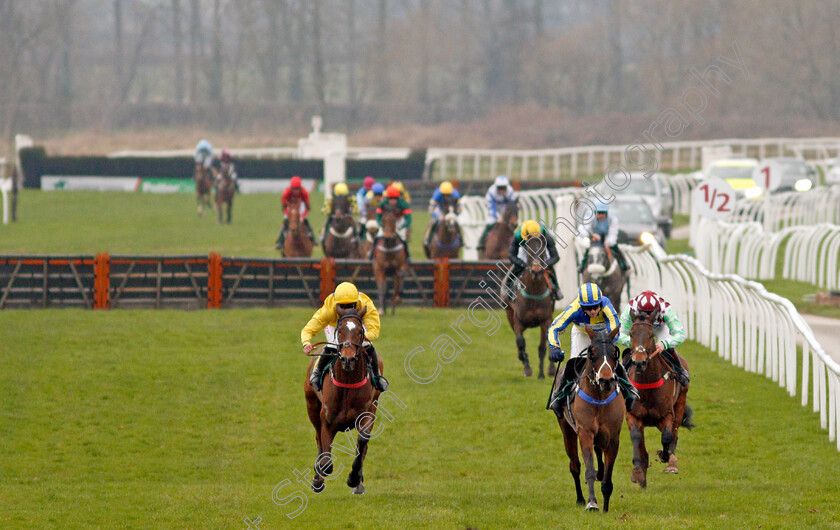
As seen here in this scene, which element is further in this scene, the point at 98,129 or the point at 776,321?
the point at 98,129

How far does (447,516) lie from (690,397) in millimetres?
5361

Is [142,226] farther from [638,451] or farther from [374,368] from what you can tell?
[638,451]

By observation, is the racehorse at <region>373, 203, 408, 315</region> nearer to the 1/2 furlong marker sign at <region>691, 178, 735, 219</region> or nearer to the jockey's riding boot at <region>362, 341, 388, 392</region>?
the 1/2 furlong marker sign at <region>691, 178, 735, 219</region>

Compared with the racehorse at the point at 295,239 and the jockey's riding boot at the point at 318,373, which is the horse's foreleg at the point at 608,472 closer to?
the jockey's riding boot at the point at 318,373

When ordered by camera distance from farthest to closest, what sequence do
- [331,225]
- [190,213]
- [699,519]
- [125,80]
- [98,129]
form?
[125,80] < [98,129] < [190,213] < [331,225] < [699,519]

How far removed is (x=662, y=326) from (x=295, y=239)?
1273 cm

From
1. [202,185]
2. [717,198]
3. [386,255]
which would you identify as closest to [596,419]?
[386,255]

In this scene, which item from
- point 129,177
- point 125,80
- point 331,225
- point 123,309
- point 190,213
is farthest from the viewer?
point 125,80

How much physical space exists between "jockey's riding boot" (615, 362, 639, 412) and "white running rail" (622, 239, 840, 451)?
251cm

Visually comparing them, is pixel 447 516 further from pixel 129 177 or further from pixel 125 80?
pixel 125 80

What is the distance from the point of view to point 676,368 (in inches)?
399

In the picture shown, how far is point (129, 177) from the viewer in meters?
41.8

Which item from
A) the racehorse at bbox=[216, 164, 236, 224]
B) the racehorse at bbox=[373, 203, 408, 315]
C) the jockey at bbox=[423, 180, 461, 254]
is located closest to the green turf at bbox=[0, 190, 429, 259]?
the racehorse at bbox=[216, 164, 236, 224]

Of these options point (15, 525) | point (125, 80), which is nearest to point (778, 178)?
point (15, 525)
